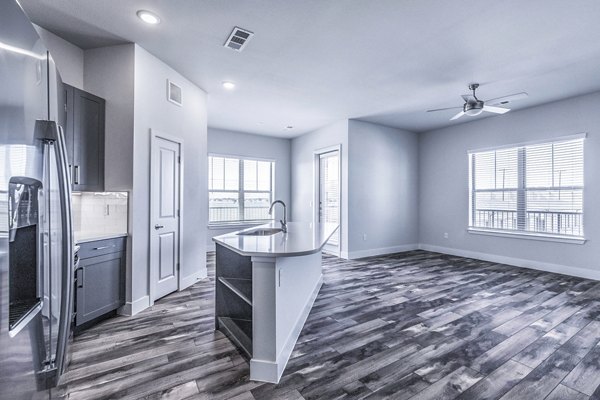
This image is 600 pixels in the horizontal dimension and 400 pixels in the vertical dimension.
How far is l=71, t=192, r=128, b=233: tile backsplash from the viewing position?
118 inches

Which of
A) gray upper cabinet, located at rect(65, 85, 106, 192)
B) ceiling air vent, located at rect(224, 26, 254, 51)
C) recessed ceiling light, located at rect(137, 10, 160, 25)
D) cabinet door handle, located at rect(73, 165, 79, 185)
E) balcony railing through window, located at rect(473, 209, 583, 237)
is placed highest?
recessed ceiling light, located at rect(137, 10, 160, 25)

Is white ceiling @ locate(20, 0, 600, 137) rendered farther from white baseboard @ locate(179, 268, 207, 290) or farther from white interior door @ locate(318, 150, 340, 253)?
white baseboard @ locate(179, 268, 207, 290)

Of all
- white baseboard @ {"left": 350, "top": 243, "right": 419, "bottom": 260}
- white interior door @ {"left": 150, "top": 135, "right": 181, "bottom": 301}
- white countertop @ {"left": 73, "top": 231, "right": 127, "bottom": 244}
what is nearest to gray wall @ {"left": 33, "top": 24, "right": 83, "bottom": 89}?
white interior door @ {"left": 150, "top": 135, "right": 181, "bottom": 301}

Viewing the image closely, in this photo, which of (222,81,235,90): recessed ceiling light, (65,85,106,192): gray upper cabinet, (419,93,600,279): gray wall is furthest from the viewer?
(419,93,600,279): gray wall

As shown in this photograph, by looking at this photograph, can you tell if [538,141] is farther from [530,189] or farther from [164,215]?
[164,215]

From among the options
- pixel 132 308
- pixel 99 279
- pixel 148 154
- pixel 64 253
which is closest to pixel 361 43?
pixel 148 154

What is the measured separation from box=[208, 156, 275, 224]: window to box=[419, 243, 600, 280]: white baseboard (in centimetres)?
420

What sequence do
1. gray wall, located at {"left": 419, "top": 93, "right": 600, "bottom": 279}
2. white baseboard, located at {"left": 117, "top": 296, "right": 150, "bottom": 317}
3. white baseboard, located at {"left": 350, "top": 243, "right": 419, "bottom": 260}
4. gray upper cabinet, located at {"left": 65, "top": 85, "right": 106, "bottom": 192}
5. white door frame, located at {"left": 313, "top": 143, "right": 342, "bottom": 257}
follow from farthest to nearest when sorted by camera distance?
white door frame, located at {"left": 313, "top": 143, "right": 342, "bottom": 257}
white baseboard, located at {"left": 350, "top": 243, "right": 419, "bottom": 260}
gray wall, located at {"left": 419, "top": 93, "right": 600, "bottom": 279}
white baseboard, located at {"left": 117, "top": 296, "right": 150, "bottom": 317}
gray upper cabinet, located at {"left": 65, "top": 85, "right": 106, "bottom": 192}

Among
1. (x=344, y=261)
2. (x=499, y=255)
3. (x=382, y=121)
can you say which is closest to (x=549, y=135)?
(x=499, y=255)

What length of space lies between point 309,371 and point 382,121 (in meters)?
5.14

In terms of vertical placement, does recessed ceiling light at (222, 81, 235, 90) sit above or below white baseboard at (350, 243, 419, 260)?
above

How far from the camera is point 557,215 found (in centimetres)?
475

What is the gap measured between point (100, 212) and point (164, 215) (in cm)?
64

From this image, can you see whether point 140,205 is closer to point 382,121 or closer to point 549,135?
point 382,121
